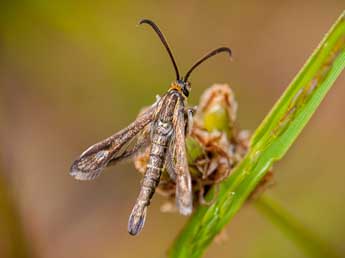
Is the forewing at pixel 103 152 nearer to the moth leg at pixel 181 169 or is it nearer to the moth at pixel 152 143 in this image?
the moth at pixel 152 143

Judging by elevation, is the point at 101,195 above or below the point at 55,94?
below

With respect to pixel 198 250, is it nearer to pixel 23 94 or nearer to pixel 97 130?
pixel 97 130

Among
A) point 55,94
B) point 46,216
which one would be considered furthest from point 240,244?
point 55,94

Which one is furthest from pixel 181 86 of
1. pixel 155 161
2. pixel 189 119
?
pixel 155 161

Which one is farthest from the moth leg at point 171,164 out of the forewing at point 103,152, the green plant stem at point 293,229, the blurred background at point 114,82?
the blurred background at point 114,82

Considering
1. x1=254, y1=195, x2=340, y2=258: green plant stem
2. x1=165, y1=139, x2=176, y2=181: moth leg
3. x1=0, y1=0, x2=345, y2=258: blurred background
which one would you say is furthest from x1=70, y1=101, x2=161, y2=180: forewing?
x1=0, y1=0, x2=345, y2=258: blurred background
